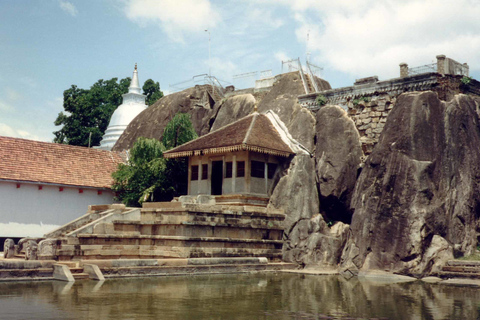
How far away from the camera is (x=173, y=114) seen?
3155cm

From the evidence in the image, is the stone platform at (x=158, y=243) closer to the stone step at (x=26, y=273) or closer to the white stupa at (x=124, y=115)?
the stone step at (x=26, y=273)

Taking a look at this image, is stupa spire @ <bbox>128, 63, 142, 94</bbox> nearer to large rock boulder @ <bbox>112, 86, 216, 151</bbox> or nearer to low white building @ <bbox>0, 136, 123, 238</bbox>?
large rock boulder @ <bbox>112, 86, 216, 151</bbox>

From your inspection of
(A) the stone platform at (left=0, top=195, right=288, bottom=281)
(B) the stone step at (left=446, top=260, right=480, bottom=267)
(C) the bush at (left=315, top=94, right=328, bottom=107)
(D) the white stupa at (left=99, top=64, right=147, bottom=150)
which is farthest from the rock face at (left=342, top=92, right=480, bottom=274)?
(D) the white stupa at (left=99, top=64, right=147, bottom=150)

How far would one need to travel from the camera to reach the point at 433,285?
16094mm

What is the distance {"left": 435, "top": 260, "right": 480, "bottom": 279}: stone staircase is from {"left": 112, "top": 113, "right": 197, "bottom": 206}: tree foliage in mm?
13300

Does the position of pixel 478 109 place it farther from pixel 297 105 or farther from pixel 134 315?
pixel 134 315

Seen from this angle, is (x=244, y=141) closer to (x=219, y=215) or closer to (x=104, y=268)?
(x=219, y=215)

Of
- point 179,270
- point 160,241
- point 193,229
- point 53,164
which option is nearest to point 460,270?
point 193,229

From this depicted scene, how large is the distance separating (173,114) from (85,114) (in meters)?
17.6

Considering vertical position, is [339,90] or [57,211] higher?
[339,90]

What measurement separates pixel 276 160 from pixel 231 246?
17.5ft

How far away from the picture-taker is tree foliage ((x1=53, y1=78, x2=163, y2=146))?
4556 centimetres

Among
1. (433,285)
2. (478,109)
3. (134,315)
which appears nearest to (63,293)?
(134,315)

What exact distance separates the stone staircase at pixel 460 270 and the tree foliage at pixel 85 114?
3437 cm
